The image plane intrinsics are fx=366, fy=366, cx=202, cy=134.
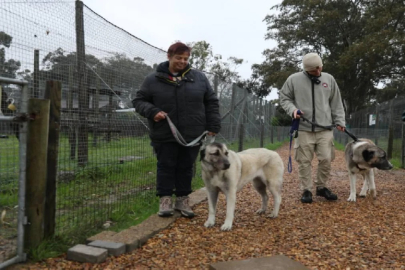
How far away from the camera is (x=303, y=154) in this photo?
18.1 ft

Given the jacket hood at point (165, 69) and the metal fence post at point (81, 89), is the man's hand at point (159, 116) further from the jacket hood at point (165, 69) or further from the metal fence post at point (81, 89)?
the metal fence post at point (81, 89)

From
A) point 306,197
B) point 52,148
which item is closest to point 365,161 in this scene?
point 306,197

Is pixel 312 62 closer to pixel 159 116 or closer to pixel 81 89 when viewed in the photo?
pixel 159 116

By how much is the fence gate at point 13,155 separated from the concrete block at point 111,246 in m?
0.59

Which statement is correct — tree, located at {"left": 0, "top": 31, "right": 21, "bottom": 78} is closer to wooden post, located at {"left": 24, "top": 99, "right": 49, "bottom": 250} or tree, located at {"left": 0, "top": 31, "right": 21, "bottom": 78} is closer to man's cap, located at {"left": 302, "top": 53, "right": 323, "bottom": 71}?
wooden post, located at {"left": 24, "top": 99, "right": 49, "bottom": 250}

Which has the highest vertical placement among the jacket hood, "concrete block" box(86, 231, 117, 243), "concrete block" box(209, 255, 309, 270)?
the jacket hood

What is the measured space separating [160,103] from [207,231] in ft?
4.99

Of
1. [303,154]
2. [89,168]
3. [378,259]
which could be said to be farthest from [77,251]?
[303,154]

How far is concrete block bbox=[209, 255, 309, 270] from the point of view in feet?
9.32

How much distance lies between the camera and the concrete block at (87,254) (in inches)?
117

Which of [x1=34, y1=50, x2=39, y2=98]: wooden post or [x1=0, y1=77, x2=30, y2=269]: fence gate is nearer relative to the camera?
[x1=0, y1=77, x2=30, y2=269]: fence gate

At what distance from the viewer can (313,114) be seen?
5.45 m

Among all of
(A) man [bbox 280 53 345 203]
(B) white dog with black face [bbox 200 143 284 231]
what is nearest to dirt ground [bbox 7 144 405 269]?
(B) white dog with black face [bbox 200 143 284 231]

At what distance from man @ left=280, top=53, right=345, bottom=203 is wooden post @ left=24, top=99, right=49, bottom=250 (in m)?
3.56
